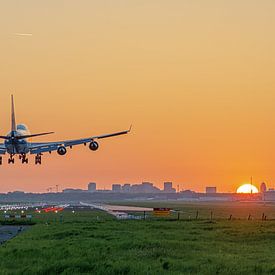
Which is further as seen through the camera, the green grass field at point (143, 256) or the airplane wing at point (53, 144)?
the airplane wing at point (53, 144)

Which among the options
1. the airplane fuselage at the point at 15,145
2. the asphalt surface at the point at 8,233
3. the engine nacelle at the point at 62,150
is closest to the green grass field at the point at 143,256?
the asphalt surface at the point at 8,233

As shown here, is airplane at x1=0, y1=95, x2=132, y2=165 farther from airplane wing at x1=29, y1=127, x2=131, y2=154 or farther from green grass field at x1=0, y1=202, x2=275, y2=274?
green grass field at x1=0, y1=202, x2=275, y2=274

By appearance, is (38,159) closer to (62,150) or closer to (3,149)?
(62,150)

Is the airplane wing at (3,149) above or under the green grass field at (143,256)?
above

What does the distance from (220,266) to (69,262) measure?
30.2 feet

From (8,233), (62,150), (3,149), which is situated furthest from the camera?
(3,149)

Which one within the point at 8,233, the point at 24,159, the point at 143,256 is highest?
the point at 24,159

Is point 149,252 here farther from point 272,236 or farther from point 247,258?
point 272,236

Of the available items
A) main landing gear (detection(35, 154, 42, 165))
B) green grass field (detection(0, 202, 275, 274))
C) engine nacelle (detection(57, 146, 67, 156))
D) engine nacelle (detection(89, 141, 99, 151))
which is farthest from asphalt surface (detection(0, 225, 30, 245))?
engine nacelle (detection(89, 141, 99, 151))

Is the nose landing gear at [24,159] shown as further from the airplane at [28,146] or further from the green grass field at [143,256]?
the green grass field at [143,256]

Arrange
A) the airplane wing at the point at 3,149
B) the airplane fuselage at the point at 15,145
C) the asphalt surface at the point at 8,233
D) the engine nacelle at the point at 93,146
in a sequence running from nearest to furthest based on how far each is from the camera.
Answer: the asphalt surface at the point at 8,233 < the engine nacelle at the point at 93,146 < the airplane fuselage at the point at 15,145 < the airplane wing at the point at 3,149

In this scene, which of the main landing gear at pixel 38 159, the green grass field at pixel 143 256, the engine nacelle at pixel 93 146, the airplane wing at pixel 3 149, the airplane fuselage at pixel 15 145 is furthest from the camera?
the airplane wing at pixel 3 149

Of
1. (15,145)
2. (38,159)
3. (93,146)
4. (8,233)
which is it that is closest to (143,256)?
(8,233)

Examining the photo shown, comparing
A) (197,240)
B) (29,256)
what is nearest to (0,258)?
(29,256)
